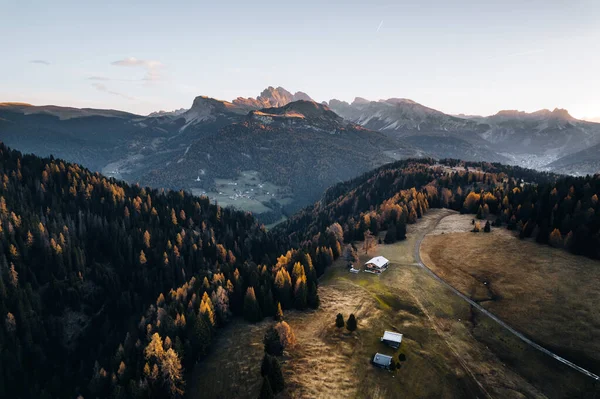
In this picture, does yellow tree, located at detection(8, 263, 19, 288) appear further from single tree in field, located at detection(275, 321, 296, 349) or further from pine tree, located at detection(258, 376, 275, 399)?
pine tree, located at detection(258, 376, 275, 399)

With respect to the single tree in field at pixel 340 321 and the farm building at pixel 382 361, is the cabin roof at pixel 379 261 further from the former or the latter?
the farm building at pixel 382 361

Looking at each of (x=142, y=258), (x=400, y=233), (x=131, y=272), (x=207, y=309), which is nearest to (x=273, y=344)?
(x=207, y=309)

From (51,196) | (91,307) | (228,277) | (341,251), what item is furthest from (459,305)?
(51,196)

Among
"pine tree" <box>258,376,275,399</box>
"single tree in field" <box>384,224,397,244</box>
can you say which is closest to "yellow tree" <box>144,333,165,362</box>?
"pine tree" <box>258,376,275,399</box>

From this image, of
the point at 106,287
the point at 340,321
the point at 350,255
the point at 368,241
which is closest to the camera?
the point at 340,321

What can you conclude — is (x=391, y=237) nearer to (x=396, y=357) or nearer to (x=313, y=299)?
(x=313, y=299)
